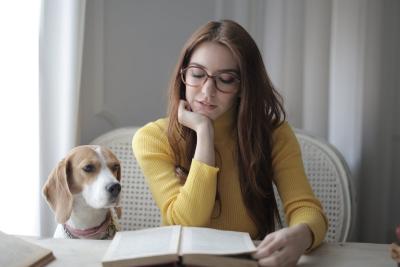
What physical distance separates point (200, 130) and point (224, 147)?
0.41ft

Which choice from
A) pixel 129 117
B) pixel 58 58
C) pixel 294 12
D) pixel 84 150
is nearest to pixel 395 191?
pixel 294 12

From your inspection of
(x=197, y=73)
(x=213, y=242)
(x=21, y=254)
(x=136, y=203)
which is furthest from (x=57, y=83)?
(x=213, y=242)

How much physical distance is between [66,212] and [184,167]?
0.33m

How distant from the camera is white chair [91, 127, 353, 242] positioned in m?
1.69

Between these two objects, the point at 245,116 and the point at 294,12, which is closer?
the point at 245,116

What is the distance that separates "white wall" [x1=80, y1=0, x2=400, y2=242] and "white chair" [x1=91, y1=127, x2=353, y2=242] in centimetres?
14

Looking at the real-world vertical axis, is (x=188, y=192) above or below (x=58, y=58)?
below

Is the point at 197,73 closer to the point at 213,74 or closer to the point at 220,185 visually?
the point at 213,74

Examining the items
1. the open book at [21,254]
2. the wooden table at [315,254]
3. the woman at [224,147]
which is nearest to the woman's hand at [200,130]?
the woman at [224,147]

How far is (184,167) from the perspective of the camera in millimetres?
1332

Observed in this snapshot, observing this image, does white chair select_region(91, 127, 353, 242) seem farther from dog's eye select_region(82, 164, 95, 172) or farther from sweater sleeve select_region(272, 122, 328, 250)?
dog's eye select_region(82, 164, 95, 172)

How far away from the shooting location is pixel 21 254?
2.90 feet

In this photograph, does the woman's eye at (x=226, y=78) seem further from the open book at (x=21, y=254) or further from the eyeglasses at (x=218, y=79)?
the open book at (x=21, y=254)

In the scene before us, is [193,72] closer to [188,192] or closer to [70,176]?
[188,192]
